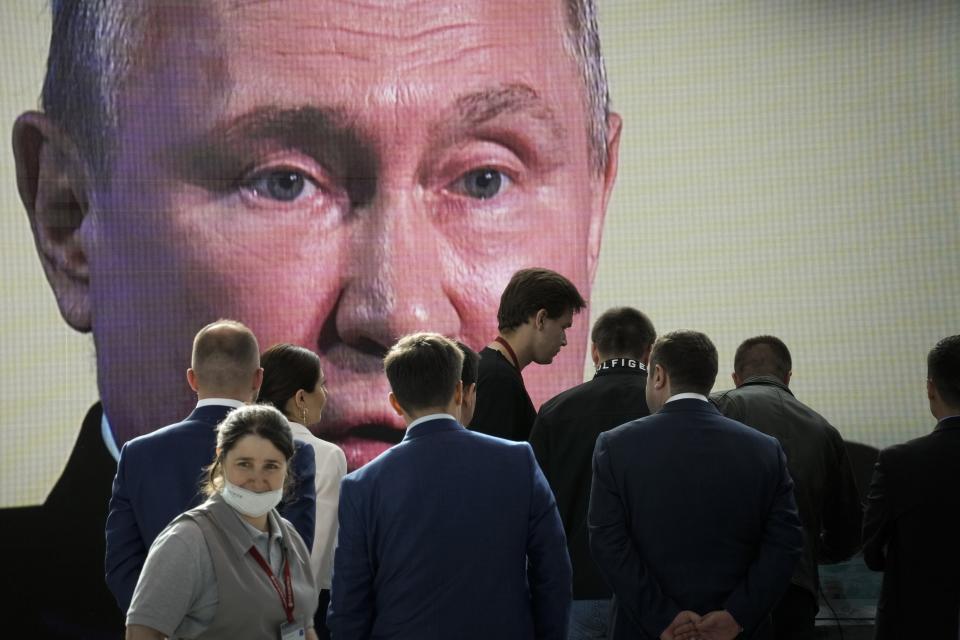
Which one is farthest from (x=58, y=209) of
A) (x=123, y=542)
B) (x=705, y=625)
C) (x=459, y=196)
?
(x=705, y=625)


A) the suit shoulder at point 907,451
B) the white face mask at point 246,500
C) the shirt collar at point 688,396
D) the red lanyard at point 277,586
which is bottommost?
the red lanyard at point 277,586

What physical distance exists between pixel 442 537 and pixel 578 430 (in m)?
0.86

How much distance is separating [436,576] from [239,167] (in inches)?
114

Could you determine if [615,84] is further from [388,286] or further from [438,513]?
[438,513]

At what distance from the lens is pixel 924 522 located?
2.53 metres

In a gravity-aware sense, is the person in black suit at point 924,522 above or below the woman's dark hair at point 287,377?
below

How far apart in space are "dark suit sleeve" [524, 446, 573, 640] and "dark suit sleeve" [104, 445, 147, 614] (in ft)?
2.67

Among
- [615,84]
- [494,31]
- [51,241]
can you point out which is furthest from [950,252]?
[51,241]

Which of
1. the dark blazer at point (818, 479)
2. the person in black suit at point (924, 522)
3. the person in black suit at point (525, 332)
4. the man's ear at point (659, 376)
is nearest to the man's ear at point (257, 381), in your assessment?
the person in black suit at point (525, 332)

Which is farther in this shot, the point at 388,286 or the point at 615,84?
the point at 615,84

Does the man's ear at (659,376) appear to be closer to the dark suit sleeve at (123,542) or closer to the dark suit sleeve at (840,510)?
the dark suit sleeve at (840,510)

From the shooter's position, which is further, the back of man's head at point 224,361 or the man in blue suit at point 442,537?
the back of man's head at point 224,361

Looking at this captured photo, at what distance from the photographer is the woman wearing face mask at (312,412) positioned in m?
2.49

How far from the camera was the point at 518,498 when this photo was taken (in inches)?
77.2
